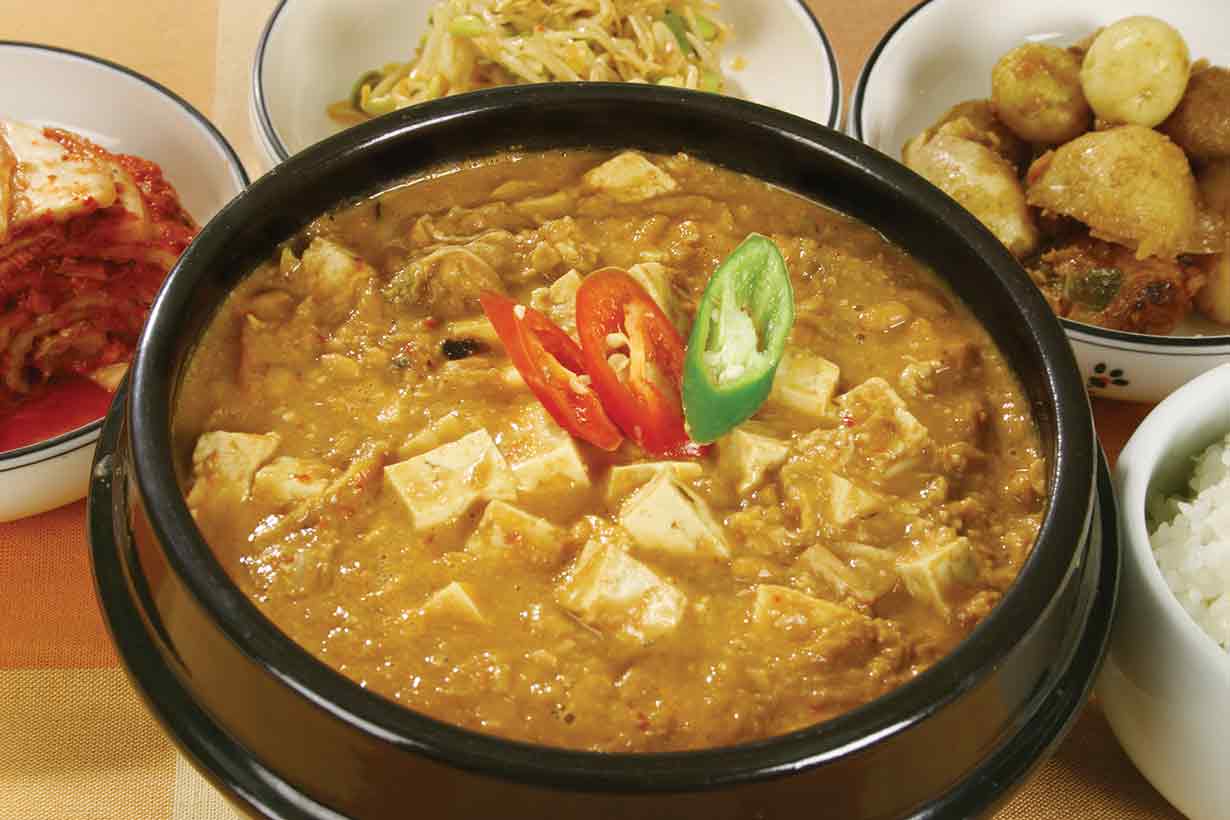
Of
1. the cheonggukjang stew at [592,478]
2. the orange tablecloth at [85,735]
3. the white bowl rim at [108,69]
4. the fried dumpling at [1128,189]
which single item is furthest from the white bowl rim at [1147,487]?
the white bowl rim at [108,69]

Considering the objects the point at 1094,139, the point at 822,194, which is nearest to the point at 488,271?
the point at 822,194

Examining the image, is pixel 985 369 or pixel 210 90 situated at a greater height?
pixel 985 369

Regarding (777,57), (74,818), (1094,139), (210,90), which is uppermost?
(1094,139)

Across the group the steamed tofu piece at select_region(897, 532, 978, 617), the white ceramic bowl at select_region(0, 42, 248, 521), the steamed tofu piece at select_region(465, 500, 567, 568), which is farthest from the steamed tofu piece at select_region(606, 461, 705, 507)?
the white ceramic bowl at select_region(0, 42, 248, 521)

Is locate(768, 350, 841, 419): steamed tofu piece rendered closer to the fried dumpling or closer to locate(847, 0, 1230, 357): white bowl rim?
locate(847, 0, 1230, 357): white bowl rim

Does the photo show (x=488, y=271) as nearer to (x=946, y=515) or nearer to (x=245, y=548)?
(x=245, y=548)
